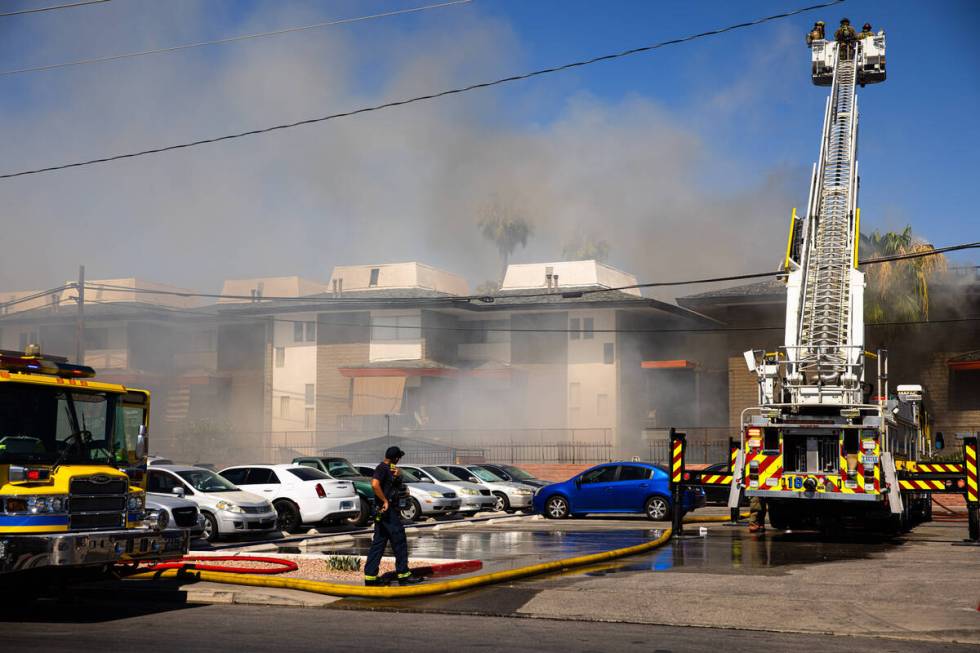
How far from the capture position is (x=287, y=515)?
70.2 feet

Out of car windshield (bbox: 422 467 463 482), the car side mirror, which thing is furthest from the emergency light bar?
car windshield (bbox: 422 467 463 482)

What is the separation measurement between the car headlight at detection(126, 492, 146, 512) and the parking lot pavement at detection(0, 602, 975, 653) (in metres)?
1.04

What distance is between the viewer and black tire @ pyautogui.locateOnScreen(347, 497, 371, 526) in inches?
881

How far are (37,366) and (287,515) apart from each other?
36.4 ft

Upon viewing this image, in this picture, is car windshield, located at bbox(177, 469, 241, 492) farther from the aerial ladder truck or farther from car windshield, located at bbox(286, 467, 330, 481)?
the aerial ladder truck

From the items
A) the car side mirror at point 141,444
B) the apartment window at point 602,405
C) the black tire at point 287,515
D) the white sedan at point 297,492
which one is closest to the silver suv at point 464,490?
the white sedan at point 297,492

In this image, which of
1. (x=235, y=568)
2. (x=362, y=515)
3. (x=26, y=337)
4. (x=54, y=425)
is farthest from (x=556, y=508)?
(x=26, y=337)

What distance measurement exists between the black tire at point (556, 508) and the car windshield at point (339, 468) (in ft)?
15.1

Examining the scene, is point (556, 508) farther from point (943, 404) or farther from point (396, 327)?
point (396, 327)

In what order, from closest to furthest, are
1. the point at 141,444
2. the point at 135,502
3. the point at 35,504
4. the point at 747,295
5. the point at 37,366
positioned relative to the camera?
the point at 35,504, the point at 37,366, the point at 135,502, the point at 141,444, the point at 747,295

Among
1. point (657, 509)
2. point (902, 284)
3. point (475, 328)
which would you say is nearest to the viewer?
point (657, 509)

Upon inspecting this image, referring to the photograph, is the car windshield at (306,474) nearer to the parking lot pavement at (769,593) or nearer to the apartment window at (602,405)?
the parking lot pavement at (769,593)

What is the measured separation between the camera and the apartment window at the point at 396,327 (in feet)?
182

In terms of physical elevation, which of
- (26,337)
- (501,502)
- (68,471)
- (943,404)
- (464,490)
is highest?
(26,337)
